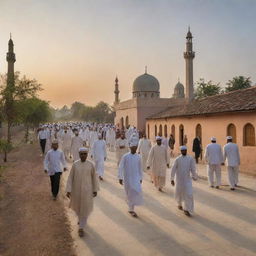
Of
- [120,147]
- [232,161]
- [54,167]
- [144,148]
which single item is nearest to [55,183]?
[54,167]

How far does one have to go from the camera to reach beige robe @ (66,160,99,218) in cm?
646

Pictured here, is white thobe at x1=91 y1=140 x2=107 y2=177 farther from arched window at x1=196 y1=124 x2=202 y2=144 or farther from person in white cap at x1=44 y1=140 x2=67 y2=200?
arched window at x1=196 y1=124 x2=202 y2=144

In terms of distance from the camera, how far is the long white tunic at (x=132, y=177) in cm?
761

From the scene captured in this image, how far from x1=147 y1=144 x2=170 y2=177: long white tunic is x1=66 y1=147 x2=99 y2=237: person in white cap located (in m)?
3.89

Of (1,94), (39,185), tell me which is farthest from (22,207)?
(1,94)

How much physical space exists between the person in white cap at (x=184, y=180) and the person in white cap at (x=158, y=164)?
7.11 ft

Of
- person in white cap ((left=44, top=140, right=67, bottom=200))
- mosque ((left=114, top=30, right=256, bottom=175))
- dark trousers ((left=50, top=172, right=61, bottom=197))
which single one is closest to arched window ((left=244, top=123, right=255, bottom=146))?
mosque ((left=114, top=30, right=256, bottom=175))

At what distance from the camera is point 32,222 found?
7.16m

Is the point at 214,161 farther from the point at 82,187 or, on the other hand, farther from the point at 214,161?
the point at 82,187

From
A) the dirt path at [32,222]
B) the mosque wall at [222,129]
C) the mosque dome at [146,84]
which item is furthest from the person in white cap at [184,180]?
the mosque dome at [146,84]

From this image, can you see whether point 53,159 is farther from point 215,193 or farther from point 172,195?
point 215,193

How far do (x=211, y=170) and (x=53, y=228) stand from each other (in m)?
6.05

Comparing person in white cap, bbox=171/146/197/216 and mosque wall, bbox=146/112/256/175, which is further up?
mosque wall, bbox=146/112/256/175

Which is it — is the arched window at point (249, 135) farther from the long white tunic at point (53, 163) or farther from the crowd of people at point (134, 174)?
the long white tunic at point (53, 163)
